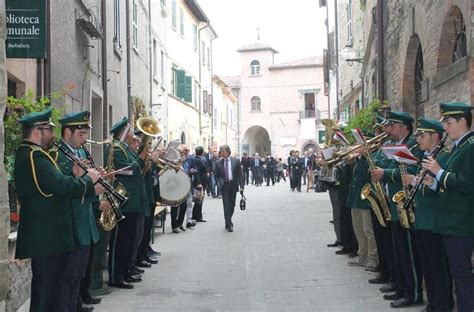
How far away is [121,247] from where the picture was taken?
25.1 ft

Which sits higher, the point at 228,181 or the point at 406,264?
the point at 228,181

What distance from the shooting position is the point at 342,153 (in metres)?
8.27

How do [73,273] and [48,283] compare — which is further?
[73,273]

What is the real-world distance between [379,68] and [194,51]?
2016 cm

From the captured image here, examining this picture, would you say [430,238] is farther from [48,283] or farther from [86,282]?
[86,282]

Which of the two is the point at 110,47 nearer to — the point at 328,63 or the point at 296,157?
the point at 296,157

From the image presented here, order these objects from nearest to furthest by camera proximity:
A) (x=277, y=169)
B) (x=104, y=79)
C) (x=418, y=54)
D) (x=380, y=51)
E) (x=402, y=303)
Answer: (x=402, y=303) → (x=418, y=54) → (x=104, y=79) → (x=380, y=51) → (x=277, y=169)

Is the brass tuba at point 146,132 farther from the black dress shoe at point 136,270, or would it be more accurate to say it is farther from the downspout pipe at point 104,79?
the downspout pipe at point 104,79

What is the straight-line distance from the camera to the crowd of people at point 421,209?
17.0 ft

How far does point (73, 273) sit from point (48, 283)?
0.78ft

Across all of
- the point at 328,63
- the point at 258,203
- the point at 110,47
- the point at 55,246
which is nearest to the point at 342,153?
the point at 55,246

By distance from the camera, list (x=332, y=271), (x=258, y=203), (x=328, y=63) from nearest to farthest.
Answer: (x=332, y=271)
(x=258, y=203)
(x=328, y=63)

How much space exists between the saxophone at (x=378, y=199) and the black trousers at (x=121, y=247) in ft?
9.45

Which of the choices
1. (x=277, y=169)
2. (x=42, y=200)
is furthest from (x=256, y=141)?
(x=42, y=200)
